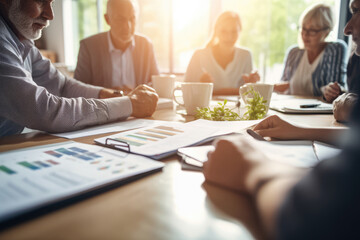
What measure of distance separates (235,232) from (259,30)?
15.5ft

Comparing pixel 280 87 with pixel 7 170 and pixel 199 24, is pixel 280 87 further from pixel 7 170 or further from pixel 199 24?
pixel 199 24

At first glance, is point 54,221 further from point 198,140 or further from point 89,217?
point 198,140

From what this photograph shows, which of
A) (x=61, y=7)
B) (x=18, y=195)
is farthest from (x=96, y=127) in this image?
(x=61, y=7)

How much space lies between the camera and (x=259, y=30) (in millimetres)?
4586

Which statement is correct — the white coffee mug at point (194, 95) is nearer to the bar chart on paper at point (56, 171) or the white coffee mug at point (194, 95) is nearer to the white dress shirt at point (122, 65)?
the bar chart on paper at point (56, 171)

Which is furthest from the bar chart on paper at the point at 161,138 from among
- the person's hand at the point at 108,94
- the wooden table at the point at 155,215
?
the person's hand at the point at 108,94

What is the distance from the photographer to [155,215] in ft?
1.26

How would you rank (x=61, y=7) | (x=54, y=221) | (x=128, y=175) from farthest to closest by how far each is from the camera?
(x=61, y=7) → (x=128, y=175) → (x=54, y=221)

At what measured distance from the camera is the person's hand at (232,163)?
16.8 inches

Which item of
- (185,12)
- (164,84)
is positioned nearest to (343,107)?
(164,84)

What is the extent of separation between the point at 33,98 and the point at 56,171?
1.45 ft

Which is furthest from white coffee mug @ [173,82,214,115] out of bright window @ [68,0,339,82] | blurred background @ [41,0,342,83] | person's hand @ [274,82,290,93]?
bright window @ [68,0,339,82]

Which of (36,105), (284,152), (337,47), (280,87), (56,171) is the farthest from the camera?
(337,47)

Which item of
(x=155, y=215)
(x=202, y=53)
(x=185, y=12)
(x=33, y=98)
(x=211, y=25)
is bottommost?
(x=155, y=215)
